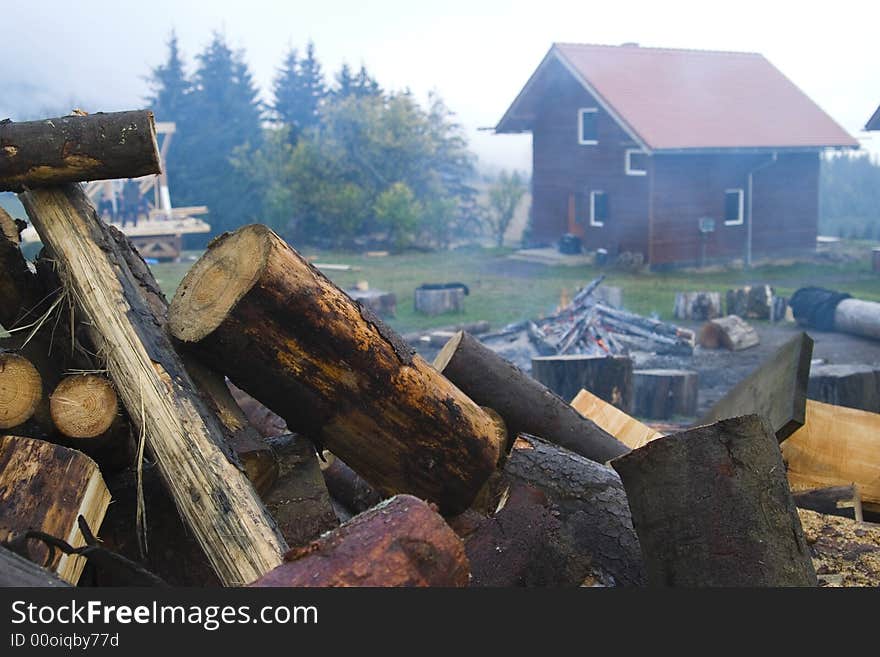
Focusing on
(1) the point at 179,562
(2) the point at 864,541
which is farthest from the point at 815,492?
(1) the point at 179,562

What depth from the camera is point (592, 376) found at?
748 cm

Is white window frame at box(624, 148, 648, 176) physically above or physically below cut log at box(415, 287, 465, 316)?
above

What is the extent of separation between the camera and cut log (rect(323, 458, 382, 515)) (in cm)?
397

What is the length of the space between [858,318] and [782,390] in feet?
32.7

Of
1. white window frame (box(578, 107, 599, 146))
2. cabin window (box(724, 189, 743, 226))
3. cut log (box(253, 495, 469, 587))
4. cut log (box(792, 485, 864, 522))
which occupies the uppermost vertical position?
white window frame (box(578, 107, 599, 146))

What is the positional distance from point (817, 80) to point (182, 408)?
28242mm

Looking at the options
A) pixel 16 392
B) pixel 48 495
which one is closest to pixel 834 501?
pixel 48 495

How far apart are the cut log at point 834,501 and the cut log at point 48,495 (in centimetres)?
290

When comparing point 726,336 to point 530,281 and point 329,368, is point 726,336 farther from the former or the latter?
point 329,368

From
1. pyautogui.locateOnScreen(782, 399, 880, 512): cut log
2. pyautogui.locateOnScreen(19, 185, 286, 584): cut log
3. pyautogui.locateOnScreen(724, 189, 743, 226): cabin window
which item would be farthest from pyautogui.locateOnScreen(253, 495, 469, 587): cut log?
pyautogui.locateOnScreen(724, 189, 743, 226): cabin window

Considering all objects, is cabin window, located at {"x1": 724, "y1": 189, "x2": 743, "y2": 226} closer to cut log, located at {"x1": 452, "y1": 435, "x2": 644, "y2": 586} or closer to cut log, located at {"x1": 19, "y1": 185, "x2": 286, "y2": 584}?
cut log, located at {"x1": 452, "y1": 435, "x2": 644, "y2": 586}

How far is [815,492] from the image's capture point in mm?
3893

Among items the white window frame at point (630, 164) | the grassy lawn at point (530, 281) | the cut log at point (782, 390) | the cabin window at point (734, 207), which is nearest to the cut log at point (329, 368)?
the cut log at point (782, 390)

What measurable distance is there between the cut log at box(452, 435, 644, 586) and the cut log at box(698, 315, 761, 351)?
878cm
